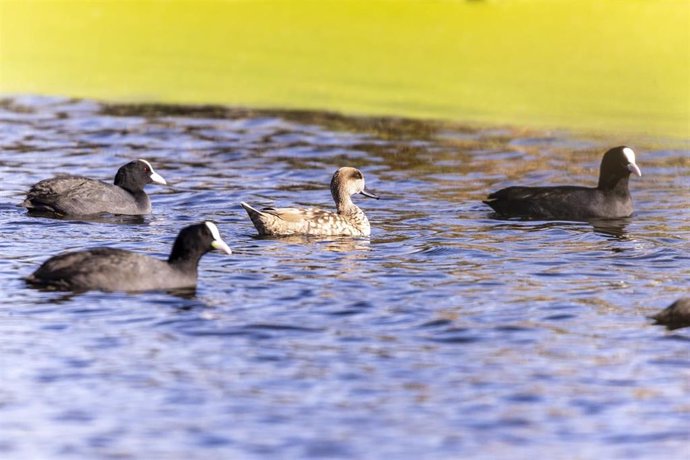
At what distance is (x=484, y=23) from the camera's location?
24453mm

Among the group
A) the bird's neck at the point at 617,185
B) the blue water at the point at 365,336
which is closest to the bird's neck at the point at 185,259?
the blue water at the point at 365,336

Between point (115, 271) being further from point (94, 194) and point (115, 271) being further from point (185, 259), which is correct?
point (94, 194)

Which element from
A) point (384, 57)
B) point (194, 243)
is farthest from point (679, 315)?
point (384, 57)

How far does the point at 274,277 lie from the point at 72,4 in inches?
692

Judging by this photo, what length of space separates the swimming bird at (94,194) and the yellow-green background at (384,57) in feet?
19.8

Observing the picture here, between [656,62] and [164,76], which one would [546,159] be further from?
[164,76]

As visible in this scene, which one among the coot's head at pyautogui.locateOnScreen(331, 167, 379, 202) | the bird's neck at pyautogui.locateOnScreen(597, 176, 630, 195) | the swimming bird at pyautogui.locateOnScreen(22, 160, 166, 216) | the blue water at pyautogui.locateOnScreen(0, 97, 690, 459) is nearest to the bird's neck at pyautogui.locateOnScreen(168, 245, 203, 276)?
the blue water at pyautogui.locateOnScreen(0, 97, 690, 459)

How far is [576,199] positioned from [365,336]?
240 inches

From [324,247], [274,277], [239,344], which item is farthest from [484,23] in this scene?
[239,344]

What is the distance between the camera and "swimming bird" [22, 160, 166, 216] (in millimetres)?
14234

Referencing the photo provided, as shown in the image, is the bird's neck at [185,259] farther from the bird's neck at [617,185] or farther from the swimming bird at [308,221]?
the bird's neck at [617,185]

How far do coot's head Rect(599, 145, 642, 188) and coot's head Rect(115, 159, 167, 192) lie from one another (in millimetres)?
4820

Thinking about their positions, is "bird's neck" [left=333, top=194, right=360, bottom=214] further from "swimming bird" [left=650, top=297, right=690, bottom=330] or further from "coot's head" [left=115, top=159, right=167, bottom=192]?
"swimming bird" [left=650, top=297, right=690, bottom=330]

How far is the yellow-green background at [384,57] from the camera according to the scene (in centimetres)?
2077
